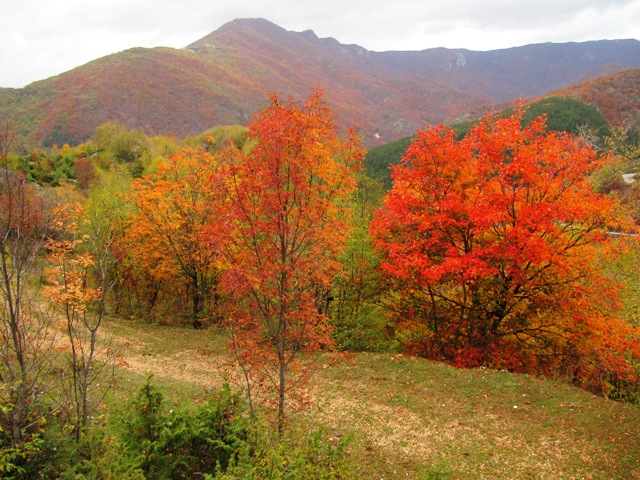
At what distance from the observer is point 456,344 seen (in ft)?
49.5

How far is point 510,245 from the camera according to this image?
466 inches

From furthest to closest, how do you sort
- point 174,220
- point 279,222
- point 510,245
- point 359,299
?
1. point 174,220
2. point 359,299
3. point 510,245
4. point 279,222

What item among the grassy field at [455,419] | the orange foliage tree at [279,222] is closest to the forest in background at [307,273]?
the orange foliage tree at [279,222]

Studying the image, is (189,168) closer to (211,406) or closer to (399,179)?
(399,179)

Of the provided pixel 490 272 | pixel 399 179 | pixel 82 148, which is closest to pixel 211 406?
pixel 490 272

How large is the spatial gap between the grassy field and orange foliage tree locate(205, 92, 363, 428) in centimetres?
157

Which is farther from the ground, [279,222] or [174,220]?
[279,222]

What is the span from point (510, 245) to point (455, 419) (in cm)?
518

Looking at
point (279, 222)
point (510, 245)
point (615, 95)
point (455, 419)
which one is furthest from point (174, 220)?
point (615, 95)

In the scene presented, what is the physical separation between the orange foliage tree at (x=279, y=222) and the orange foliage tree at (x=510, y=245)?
5861 millimetres

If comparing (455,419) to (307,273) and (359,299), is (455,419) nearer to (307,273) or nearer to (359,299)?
(307,273)

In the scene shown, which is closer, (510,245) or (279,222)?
(279,222)

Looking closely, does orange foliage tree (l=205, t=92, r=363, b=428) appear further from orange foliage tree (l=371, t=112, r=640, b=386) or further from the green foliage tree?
the green foliage tree

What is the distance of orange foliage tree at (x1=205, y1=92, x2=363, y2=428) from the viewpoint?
7105mm
